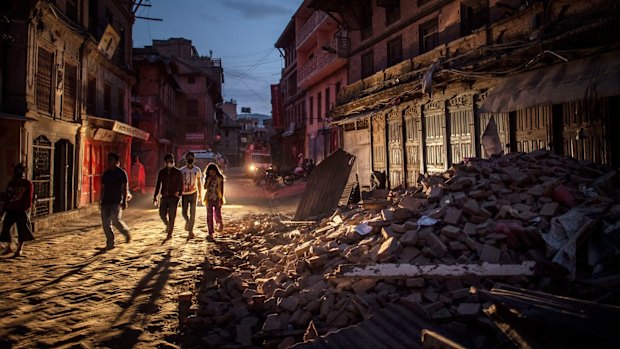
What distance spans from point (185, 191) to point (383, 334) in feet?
23.4

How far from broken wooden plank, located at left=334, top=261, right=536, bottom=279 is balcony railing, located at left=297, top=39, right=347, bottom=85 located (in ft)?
58.9

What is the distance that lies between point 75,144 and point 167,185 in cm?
807

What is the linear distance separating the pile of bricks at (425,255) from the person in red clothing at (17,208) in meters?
4.31

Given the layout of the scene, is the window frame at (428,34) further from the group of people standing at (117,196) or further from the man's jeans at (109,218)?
the man's jeans at (109,218)

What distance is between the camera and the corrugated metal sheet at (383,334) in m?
2.99

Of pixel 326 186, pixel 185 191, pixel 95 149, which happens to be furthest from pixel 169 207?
pixel 95 149

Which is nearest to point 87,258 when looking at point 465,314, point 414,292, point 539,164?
point 414,292

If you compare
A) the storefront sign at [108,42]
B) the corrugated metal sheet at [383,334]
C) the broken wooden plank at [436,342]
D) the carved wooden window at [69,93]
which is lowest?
the corrugated metal sheet at [383,334]

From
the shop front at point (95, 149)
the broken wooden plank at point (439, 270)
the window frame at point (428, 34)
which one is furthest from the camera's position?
the shop front at point (95, 149)

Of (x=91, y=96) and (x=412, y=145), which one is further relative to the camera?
(x=91, y=96)

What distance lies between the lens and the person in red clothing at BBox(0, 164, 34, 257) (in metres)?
7.30

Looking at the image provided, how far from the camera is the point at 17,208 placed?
7332 mm

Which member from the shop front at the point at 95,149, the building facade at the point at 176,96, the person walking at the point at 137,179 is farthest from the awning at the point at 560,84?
the building facade at the point at 176,96

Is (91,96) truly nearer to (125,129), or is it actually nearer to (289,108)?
(125,129)
